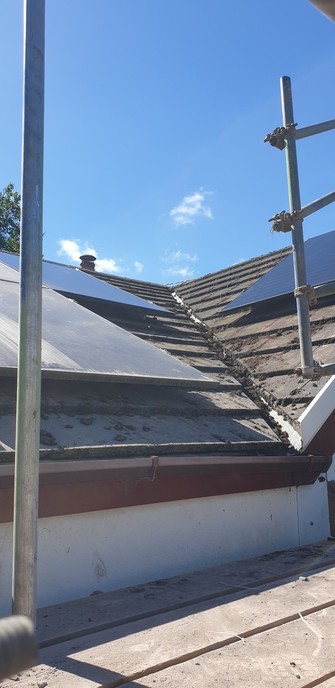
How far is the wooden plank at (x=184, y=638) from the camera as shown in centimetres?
256

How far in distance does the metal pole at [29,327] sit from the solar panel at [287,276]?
18.2ft

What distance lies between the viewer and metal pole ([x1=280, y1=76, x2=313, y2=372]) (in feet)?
12.4

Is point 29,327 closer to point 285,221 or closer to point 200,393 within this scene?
point 285,221

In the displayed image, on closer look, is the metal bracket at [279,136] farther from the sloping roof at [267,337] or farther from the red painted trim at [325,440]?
the red painted trim at [325,440]

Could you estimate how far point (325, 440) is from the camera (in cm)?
567

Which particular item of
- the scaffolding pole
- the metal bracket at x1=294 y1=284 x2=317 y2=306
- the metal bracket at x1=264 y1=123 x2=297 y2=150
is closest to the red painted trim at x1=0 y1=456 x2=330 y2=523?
the scaffolding pole

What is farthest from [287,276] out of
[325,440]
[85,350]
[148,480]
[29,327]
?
[29,327]

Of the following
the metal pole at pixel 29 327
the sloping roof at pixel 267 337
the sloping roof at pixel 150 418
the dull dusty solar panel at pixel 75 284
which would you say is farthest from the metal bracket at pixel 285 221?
the dull dusty solar panel at pixel 75 284

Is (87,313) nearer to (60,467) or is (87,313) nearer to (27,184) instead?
(60,467)

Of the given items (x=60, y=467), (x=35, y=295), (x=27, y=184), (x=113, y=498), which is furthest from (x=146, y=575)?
(x=27, y=184)

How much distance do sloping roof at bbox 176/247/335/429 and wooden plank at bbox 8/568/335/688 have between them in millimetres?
2484

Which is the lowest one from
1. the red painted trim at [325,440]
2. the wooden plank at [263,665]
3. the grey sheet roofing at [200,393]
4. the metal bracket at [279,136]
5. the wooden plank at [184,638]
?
the wooden plank at [263,665]

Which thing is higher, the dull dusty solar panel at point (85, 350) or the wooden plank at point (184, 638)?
the dull dusty solar panel at point (85, 350)

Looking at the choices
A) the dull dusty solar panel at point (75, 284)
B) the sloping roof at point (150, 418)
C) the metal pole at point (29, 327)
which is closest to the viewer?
the metal pole at point (29, 327)
